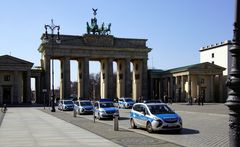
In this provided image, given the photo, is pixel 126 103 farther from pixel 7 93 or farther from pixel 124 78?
pixel 124 78

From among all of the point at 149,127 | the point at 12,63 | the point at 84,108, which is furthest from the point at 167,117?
the point at 12,63

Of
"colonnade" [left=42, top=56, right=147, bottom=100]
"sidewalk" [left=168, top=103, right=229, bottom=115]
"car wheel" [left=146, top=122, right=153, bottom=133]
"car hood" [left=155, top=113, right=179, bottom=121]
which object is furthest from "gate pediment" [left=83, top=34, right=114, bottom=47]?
"car hood" [left=155, top=113, right=179, bottom=121]

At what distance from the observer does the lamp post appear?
699 cm

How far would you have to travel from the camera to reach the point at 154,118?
2255 cm

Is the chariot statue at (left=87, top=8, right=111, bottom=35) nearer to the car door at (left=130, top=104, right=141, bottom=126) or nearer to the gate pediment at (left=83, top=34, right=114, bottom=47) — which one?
the gate pediment at (left=83, top=34, right=114, bottom=47)

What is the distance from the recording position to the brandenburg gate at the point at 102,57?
3883 inches

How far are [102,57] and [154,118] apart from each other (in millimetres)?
81753

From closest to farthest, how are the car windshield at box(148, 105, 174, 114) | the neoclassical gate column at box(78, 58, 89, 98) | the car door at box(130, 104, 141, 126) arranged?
the car windshield at box(148, 105, 174, 114) → the car door at box(130, 104, 141, 126) → the neoclassical gate column at box(78, 58, 89, 98)

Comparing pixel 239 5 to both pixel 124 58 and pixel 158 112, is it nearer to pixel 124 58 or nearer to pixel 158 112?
pixel 158 112

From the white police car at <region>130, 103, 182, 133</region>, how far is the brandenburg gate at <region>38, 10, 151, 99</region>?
72.7 meters

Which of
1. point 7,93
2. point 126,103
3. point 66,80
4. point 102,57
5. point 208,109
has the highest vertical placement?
point 102,57

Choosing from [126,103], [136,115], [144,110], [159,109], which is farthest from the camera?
[126,103]

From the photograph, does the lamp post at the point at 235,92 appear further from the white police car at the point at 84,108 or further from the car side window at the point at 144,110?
the white police car at the point at 84,108

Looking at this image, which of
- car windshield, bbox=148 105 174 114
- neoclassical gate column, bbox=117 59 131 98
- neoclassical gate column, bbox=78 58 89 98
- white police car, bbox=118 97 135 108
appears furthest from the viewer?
neoclassical gate column, bbox=117 59 131 98
